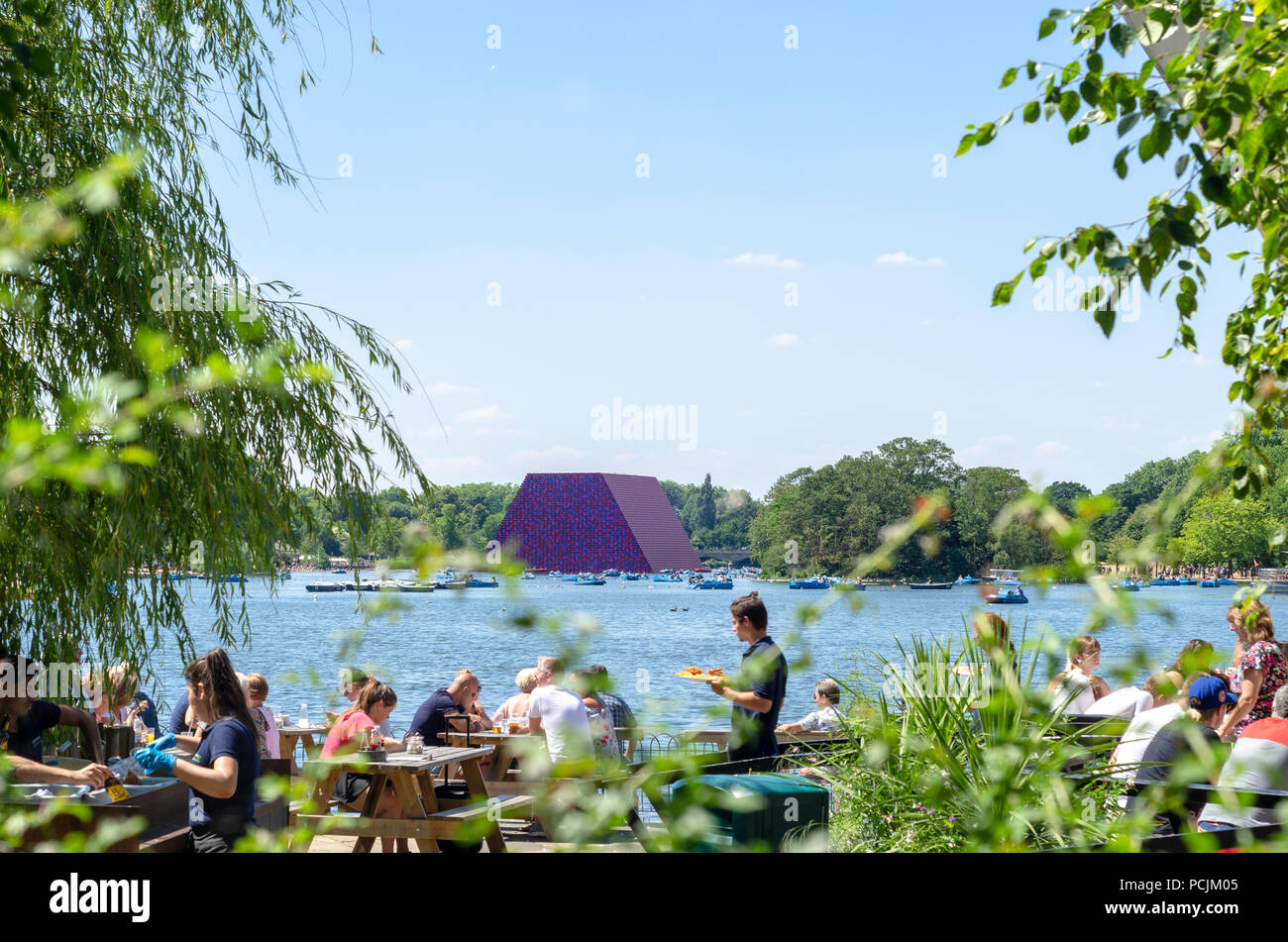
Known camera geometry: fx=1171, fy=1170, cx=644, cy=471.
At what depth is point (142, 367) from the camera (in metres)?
5.37

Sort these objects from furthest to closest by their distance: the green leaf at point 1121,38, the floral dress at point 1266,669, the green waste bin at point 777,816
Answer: the floral dress at point 1266,669 → the green waste bin at point 777,816 → the green leaf at point 1121,38

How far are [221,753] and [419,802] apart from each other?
234cm

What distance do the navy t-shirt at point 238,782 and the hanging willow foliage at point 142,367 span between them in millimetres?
1332

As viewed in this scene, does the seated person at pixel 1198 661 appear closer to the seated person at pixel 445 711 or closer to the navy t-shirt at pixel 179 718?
the seated person at pixel 445 711

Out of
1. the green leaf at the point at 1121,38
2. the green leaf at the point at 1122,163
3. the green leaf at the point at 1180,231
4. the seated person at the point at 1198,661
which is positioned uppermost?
the green leaf at the point at 1121,38

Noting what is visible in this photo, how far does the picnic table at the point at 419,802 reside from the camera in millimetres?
5855

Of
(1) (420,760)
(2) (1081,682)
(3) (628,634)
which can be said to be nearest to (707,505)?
(3) (628,634)

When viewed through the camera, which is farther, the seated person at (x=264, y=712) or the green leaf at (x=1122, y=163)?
the seated person at (x=264, y=712)

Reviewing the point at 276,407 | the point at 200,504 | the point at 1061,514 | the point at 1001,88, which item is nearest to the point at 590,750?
the point at 1061,514

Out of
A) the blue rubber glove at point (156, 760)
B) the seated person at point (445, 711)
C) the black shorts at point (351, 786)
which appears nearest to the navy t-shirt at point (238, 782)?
the blue rubber glove at point (156, 760)

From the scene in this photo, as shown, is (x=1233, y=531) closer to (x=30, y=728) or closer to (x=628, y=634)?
(x=30, y=728)

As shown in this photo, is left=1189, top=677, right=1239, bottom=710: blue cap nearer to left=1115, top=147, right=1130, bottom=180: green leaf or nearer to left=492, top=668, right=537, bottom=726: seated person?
left=1115, top=147, right=1130, bottom=180: green leaf

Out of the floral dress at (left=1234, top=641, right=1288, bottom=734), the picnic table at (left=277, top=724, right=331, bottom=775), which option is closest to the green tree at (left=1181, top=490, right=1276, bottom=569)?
the floral dress at (left=1234, top=641, right=1288, bottom=734)

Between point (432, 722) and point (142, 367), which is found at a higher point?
point (142, 367)
